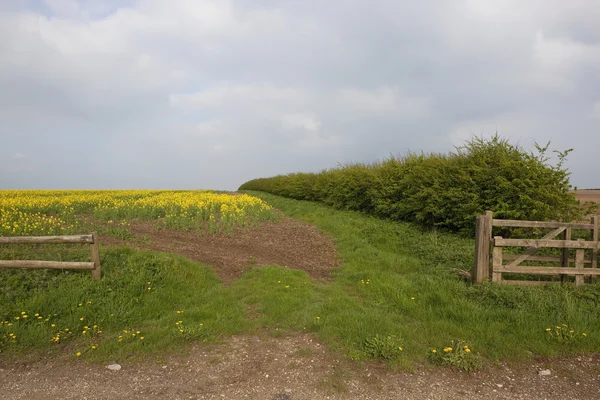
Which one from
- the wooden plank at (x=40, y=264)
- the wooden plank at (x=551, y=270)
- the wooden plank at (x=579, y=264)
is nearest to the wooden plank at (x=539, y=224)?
the wooden plank at (x=579, y=264)

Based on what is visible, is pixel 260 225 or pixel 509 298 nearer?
pixel 509 298

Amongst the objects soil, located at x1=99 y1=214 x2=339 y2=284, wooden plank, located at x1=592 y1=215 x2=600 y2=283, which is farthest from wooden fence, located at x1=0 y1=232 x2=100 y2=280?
wooden plank, located at x1=592 y1=215 x2=600 y2=283

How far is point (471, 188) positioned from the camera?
11.4m

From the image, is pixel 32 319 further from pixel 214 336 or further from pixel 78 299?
pixel 214 336

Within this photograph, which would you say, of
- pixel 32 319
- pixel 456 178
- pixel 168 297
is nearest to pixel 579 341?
pixel 168 297

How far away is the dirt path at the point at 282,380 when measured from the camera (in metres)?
3.89

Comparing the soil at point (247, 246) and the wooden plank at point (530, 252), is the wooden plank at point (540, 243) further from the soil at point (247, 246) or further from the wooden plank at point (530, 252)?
the soil at point (247, 246)

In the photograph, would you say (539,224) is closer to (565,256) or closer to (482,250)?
(565,256)

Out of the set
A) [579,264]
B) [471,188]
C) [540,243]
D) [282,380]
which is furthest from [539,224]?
[282,380]

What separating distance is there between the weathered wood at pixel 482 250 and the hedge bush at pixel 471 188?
383cm

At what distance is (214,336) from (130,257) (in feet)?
11.9

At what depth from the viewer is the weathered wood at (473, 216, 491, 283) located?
7133 millimetres

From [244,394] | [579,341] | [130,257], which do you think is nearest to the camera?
[244,394]

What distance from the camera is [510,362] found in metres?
4.59
